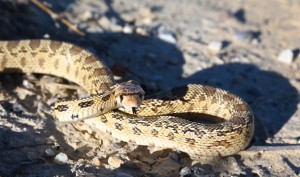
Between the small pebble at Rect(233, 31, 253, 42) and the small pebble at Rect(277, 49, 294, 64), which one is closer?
the small pebble at Rect(277, 49, 294, 64)

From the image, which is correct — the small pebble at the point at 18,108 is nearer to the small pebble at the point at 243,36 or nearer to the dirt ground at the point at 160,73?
the dirt ground at the point at 160,73

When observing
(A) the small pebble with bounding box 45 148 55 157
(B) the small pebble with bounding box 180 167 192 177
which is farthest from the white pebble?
(A) the small pebble with bounding box 45 148 55 157

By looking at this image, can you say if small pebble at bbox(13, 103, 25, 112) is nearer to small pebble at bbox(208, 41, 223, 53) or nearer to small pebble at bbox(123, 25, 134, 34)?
small pebble at bbox(123, 25, 134, 34)

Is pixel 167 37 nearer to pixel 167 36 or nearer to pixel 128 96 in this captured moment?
pixel 167 36

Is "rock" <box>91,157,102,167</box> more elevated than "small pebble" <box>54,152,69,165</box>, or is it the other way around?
"small pebble" <box>54,152,69,165</box>

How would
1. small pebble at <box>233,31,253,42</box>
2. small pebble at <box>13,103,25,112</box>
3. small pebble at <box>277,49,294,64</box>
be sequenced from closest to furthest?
small pebble at <box>13,103,25,112</box> < small pebble at <box>277,49,294,64</box> < small pebble at <box>233,31,253,42</box>

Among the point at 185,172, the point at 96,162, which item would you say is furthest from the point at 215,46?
the point at 96,162

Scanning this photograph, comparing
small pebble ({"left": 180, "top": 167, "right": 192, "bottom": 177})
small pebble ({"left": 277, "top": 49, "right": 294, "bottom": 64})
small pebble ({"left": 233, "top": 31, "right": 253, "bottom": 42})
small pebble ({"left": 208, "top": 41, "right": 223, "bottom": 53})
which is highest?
small pebble ({"left": 233, "top": 31, "right": 253, "bottom": 42})
